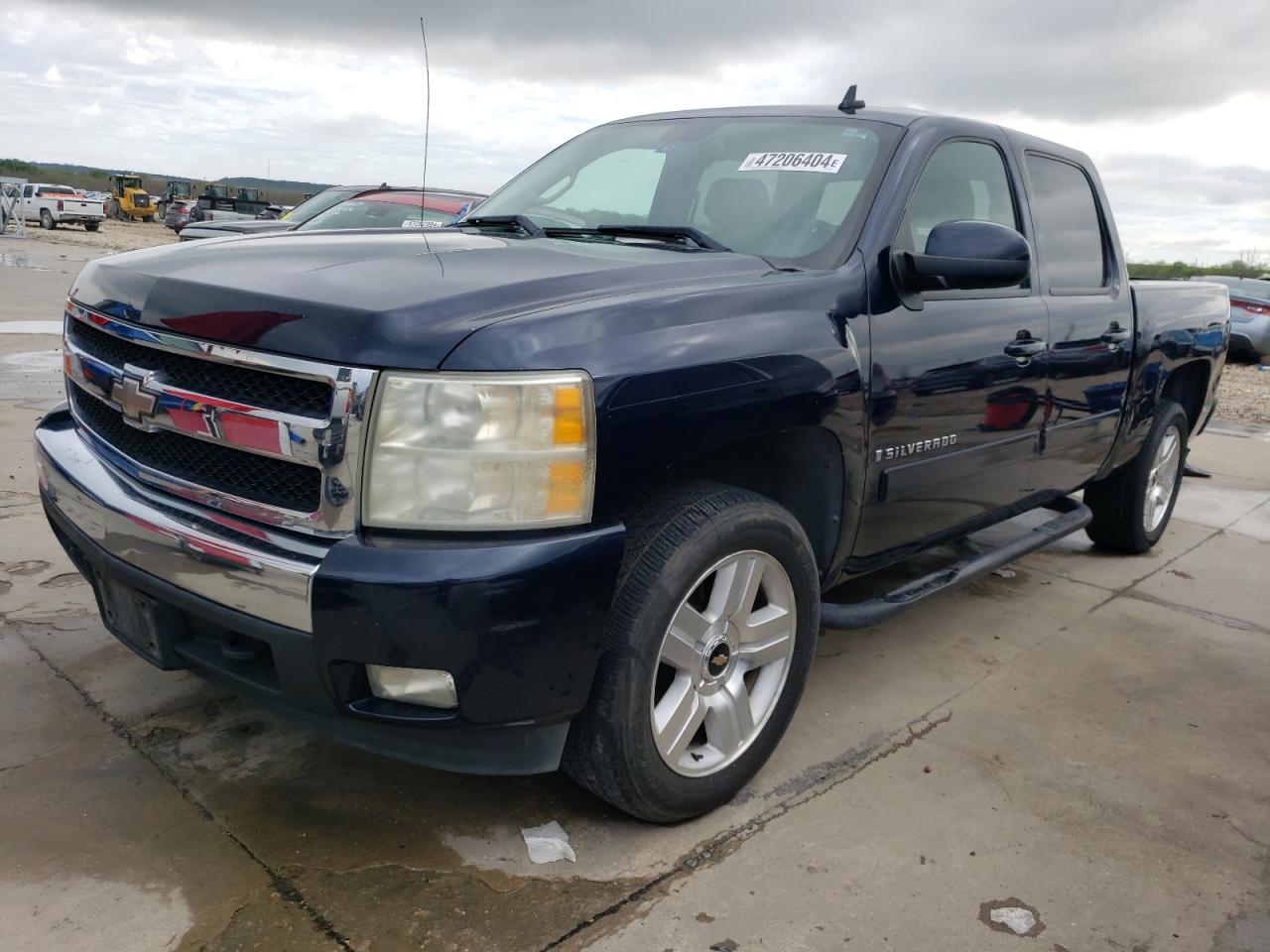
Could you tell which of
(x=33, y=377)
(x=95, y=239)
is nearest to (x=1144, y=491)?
(x=33, y=377)

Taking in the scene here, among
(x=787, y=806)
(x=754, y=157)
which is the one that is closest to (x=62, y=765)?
(x=787, y=806)

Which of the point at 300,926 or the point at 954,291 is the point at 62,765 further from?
the point at 954,291

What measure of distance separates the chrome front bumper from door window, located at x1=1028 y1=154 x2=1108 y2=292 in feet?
9.36

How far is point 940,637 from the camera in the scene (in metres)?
4.06

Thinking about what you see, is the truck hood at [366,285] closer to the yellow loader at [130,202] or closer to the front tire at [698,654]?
the front tire at [698,654]

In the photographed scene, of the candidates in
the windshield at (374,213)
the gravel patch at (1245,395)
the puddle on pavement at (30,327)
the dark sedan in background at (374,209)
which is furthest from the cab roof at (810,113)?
the puddle on pavement at (30,327)

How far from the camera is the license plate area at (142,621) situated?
2400mm

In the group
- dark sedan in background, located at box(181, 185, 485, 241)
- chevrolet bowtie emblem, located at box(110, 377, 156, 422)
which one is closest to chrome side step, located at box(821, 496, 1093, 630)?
chevrolet bowtie emblem, located at box(110, 377, 156, 422)

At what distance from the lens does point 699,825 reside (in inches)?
104

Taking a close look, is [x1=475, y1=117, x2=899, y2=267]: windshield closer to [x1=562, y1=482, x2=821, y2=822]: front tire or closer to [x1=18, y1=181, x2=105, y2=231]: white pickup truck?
[x1=562, y1=482, x2=821, y2=822]: front tire

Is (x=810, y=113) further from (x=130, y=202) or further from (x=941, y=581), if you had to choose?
(x=130, y=202)

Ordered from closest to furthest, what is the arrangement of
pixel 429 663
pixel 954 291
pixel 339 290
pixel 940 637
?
pixel 429 663 < pixel 339 290 < pixel 954 291 < pixel 940 637

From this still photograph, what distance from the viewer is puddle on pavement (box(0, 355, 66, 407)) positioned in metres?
6.87

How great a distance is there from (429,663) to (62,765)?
1304 millimetres
